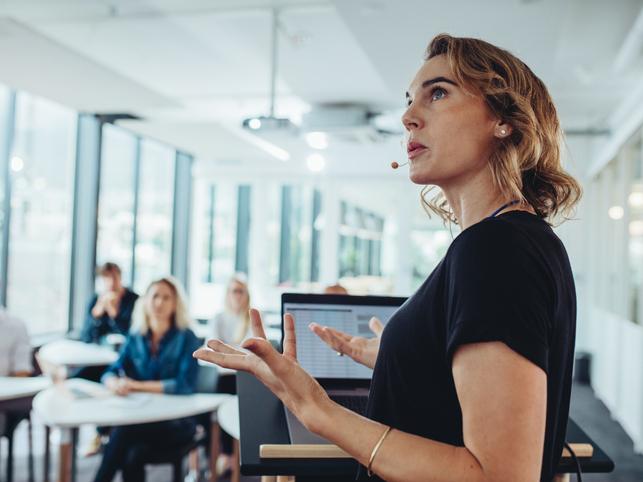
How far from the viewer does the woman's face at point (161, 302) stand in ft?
12.7

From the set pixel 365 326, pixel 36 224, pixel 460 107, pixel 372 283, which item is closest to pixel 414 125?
pixel 460 107

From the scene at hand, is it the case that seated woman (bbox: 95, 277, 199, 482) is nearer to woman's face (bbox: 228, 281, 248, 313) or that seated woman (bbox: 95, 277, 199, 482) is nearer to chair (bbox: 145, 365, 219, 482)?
chair (bbox: 145, 365, 219, 482)

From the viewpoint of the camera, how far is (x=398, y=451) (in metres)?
0.84

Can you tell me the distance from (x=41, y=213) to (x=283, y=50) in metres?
3.19

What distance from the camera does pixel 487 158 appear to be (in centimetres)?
96

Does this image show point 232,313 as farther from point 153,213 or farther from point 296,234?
point 296,234

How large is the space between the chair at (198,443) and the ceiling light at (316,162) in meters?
5.61

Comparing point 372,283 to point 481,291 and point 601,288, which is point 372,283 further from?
point 481,291

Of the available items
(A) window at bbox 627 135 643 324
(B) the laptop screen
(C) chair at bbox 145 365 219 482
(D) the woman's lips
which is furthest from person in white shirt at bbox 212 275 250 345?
(D) the woman's lips

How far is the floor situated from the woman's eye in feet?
12.4

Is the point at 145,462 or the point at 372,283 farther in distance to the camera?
the point at 372,283

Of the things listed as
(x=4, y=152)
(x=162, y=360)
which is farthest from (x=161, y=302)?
(x=4, y=152)

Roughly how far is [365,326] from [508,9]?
2.35m

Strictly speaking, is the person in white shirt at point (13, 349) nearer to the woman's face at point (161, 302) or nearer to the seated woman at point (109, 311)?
the woman's face at point (161, 302)
